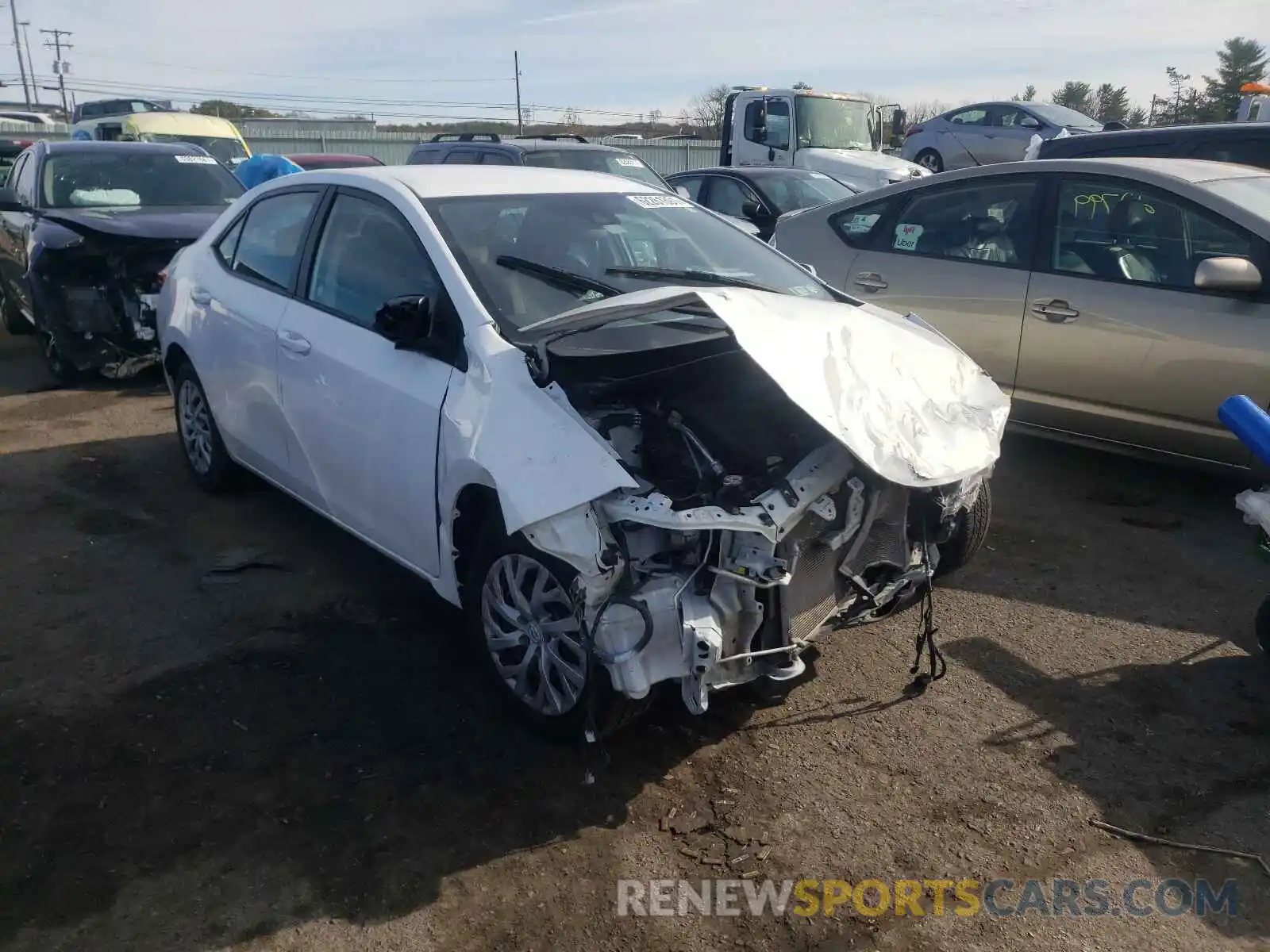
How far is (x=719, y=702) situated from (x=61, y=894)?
2071 millimetres

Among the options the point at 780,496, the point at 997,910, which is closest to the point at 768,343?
the point at 780,496

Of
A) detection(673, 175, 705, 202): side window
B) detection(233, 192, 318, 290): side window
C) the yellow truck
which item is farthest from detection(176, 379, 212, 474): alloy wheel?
the yellow truck

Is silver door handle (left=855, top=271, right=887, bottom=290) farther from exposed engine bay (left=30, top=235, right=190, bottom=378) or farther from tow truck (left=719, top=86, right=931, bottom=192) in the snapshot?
tow truck (left=719, top=86, right=931, bottom=192)

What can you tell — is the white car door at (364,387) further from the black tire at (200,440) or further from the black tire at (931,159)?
the black tire at (931,159)

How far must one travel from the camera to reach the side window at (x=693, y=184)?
11664 mm

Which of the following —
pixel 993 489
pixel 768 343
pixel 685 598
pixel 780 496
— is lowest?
pixel 993 489

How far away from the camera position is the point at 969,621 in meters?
4.30

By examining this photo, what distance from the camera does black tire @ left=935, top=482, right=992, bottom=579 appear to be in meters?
4.39

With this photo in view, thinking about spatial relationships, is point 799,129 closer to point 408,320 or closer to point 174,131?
point 174,131

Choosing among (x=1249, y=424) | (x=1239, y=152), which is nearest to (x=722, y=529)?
(x=1249, y=424)

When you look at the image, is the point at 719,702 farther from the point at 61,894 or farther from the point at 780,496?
the point at 61,894

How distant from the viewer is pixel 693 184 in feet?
38.7

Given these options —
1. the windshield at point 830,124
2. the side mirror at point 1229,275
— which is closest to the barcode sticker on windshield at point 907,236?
the side mirror at point 1229,275

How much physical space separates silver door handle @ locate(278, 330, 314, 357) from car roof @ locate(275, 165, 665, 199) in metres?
0.68
